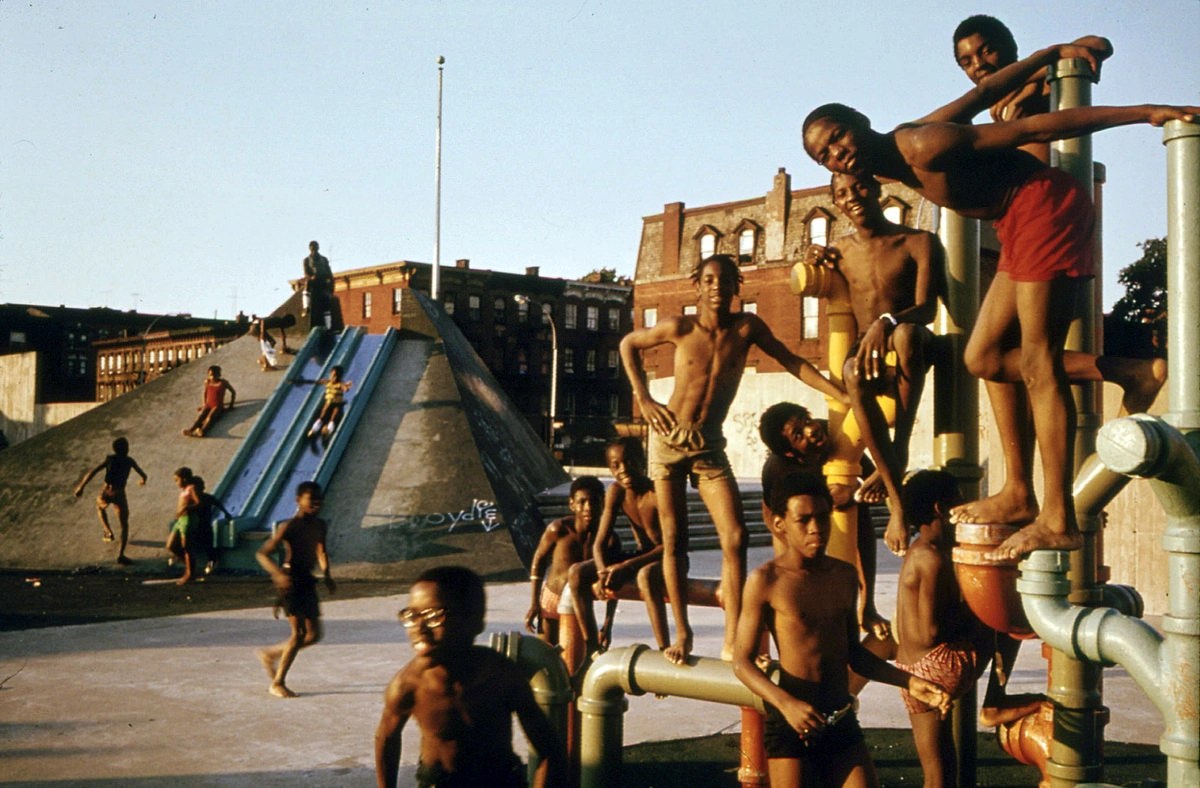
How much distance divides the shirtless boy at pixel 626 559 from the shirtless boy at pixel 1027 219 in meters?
2.59

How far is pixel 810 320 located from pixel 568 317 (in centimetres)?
2874

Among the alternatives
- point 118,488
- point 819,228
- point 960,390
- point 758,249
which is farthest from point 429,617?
point 758,249

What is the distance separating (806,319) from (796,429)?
128 ft

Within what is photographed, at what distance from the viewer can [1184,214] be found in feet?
10.5

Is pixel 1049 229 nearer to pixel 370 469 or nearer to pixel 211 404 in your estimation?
pixel 370 469

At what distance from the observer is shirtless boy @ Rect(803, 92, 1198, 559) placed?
3906 millimetres

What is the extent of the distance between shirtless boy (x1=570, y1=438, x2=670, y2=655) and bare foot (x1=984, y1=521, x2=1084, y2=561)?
264cm

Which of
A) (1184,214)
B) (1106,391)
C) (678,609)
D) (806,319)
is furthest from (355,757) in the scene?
(806,319)

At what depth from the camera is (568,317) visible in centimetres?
7019

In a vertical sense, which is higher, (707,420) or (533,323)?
(533,323)

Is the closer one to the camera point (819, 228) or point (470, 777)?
point (470, 777)

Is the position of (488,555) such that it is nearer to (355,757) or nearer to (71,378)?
(355,757)

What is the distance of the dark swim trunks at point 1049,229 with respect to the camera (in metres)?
3.98

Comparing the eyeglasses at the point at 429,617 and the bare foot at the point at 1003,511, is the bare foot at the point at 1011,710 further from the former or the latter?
the eyeglasses at the point at 429,617
